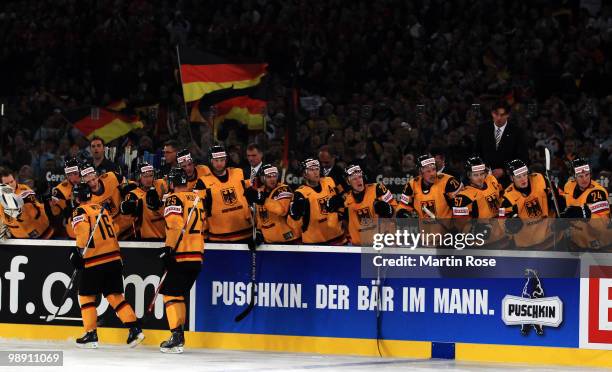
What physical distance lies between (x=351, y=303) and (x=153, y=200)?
8.63 ft

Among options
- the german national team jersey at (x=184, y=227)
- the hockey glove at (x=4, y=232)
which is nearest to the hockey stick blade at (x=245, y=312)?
the german national team jersey at (x=184, y=227)

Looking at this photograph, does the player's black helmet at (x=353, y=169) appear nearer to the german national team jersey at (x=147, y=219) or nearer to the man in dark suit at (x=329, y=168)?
the man in dark suit at (x=329, y=168)

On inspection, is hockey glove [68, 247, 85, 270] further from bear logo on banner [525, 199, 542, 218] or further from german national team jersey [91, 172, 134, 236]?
bear logo on banner [525, 199, 542, 218]

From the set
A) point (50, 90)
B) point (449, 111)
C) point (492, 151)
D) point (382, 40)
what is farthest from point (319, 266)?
point (50, 90)

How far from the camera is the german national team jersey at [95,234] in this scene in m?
14.7

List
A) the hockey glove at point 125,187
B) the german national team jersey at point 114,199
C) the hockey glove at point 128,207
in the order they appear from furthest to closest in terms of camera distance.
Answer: the hockey glove at point 125,187
the german national team jersey at point 114,199
the hockey glove at point 128,207

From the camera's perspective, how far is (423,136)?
18.5 metres

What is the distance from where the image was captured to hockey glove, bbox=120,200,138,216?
1540 cm

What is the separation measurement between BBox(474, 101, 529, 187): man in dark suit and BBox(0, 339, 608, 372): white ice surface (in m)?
2.68

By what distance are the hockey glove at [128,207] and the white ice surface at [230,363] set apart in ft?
5.21

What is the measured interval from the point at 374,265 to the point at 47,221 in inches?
171

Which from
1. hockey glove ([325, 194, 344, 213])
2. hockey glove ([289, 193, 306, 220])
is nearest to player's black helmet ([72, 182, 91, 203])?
hockey glove ([289, 193, 306, 220])

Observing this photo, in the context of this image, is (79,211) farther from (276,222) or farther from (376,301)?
(376,301)

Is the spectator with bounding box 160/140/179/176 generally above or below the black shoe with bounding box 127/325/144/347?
above
